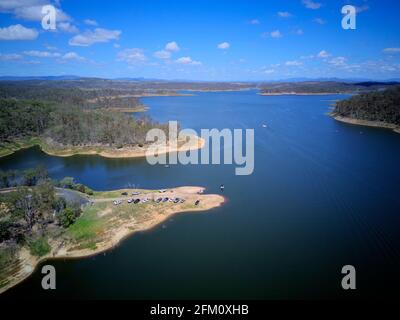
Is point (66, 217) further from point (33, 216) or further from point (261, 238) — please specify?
point (261, 238)

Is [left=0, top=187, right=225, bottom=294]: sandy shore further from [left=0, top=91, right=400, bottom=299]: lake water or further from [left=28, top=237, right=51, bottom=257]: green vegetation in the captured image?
[left=0, top=91, right=400, bottom=299]: lake water

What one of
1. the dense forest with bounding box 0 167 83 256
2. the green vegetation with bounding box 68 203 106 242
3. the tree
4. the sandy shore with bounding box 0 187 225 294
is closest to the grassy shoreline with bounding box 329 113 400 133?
the sandy shore with bounding box 0 187 225 294

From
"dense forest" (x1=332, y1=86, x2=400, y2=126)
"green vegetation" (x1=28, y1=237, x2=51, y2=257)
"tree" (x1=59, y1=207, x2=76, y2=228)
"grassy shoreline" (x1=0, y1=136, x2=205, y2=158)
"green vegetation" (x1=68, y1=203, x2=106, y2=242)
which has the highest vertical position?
"dense forest" (x1=332, y1=86, x2=400, y2=126)

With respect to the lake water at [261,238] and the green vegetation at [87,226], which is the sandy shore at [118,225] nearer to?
the green vegetation at [87,226]

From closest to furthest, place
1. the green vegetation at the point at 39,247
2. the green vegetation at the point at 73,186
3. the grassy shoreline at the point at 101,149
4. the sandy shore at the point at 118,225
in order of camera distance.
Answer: the sandy shore at the point at 118,225
the green vegetation at the point at 39,247
the green vegetation at the point at 73,186
the grassy shoreline at the point at 101,149

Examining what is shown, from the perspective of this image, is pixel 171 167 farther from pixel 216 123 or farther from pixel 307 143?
pixel 216 123

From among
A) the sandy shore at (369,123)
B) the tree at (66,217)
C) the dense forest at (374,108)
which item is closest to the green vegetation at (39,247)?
the tree at (66,217)

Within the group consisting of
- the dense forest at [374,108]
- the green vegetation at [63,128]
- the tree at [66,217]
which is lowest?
the tree at [66,217]
